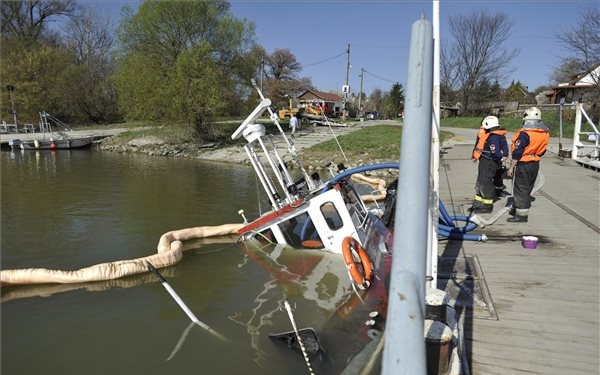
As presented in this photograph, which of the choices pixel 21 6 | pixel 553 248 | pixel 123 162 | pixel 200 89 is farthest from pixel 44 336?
pixel 21 6

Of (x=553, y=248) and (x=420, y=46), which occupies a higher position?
(x=420, y=46)

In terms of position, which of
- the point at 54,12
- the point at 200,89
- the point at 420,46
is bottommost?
the point at 420,46

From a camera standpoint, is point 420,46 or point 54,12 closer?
point 420,46

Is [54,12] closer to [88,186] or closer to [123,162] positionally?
[123,162]

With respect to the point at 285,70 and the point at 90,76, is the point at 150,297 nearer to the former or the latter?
the point at 90,76

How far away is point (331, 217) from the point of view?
8516 millimetres

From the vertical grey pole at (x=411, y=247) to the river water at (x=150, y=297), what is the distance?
3469mm

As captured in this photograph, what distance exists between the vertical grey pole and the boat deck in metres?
2.27

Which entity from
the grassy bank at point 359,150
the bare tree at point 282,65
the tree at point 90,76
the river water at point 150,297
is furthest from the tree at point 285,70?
the river water at point 150,297

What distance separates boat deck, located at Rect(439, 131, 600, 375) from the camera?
3.87 m

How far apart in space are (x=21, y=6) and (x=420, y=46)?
60.0 m

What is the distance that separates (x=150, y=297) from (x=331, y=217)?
11.8 feet

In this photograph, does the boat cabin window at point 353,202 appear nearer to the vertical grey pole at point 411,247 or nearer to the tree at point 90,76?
the vertical grey pole at point 411,247

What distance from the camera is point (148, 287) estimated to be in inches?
299
